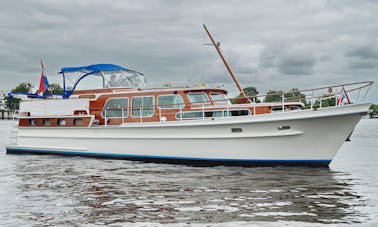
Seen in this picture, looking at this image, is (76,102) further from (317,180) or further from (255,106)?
(317,180)

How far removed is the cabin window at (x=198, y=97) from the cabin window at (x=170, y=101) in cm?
45

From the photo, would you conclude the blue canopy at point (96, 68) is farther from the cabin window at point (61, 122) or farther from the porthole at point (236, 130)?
the porthole at point (236, 130)

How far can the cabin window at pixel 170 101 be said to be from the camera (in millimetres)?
18312

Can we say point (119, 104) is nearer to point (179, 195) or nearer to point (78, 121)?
A: point (78, 121)

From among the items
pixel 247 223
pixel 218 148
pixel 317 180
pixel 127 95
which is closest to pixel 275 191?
pixel 317 180

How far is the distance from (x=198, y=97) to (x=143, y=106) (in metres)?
2.35

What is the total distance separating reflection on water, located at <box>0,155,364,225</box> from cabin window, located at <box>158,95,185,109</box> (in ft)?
8.60

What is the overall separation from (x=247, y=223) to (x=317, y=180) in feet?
19.0

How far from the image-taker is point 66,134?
20.5 meters

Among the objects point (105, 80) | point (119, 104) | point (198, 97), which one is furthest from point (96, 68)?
point (198, 97)

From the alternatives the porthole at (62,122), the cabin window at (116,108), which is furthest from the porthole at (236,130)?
the porthole at (62,122)

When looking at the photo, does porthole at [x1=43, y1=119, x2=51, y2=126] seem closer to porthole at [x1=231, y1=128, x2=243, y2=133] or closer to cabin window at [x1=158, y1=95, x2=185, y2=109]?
cabin window at [x1=158, y1=95, x2=185, y2=109]

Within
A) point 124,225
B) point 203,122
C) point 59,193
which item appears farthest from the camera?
point 203,122

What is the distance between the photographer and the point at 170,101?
18.6m
